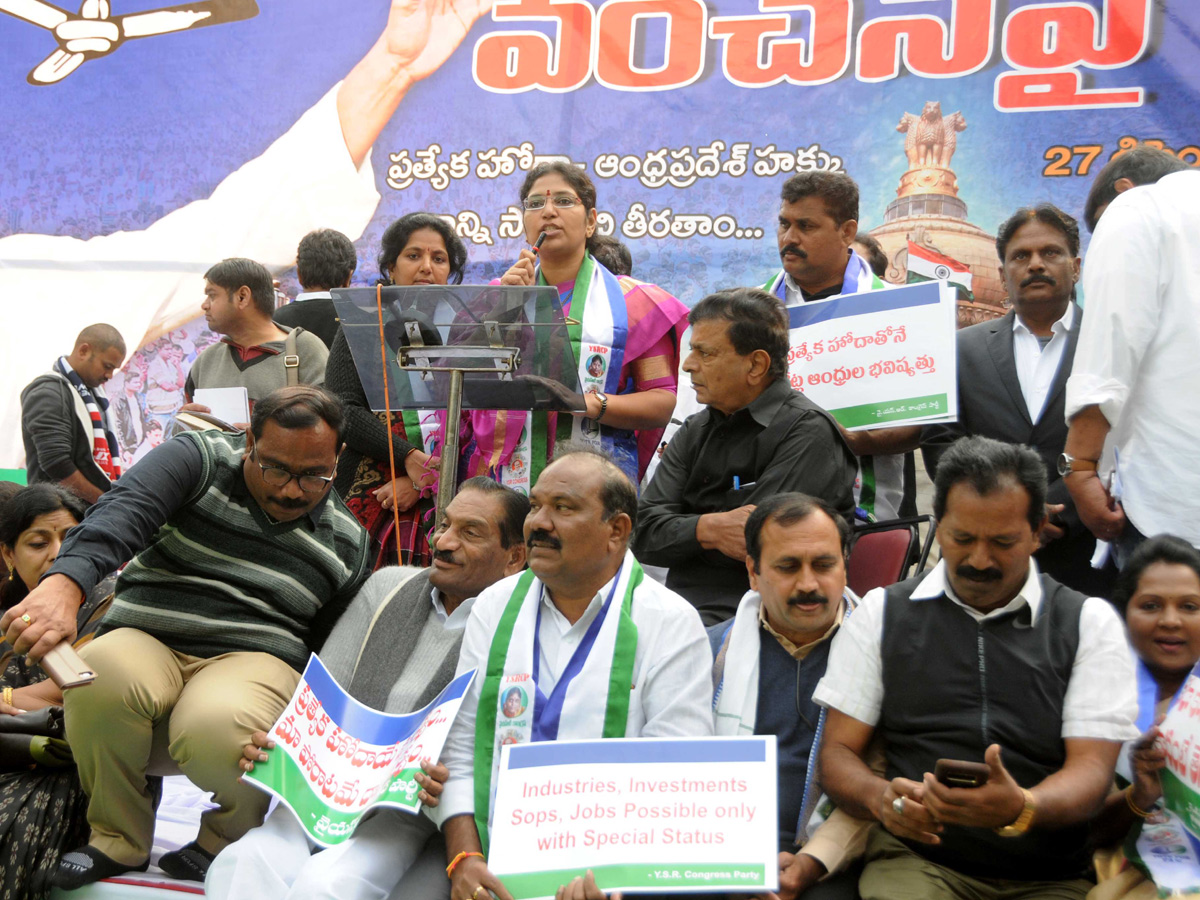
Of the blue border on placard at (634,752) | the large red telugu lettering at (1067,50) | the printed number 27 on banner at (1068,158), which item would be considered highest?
the large red telugu lettering at (1067,50)

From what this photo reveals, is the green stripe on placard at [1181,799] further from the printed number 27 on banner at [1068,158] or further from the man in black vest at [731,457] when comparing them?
the printed number 27 on banner at [1068,158]

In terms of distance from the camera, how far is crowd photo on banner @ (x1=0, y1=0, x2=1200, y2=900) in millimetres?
2469

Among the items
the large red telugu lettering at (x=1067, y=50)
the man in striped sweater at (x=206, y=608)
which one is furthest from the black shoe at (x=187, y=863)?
the large red telugu lettering at (x=1067, y=50)

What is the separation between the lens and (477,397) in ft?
11.8

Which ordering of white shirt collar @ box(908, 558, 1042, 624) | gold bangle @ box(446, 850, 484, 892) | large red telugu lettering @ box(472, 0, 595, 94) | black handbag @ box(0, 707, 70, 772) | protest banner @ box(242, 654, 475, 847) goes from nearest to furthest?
white shirt collar @ box(908, 558, 1042, 624), gold bangle @ box(446, 850, 484, 892), protest banner @ box(242, 654, 475, 847), black handbag @ box(0, 707, 70, 772), large red telugu lettering @ box(472, 0, 595, 94)

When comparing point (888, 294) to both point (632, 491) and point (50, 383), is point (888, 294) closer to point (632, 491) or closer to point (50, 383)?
point (632, 491)

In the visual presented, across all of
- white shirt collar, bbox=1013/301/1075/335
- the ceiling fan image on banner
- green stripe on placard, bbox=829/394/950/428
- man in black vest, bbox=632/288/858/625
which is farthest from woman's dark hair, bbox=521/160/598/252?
the ceiling fan image on banner

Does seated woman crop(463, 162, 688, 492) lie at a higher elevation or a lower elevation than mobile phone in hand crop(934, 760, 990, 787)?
higher

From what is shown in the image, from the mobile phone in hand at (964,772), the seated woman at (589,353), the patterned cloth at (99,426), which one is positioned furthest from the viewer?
the patterned cloth at (99,426)

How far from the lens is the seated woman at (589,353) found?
389 cm

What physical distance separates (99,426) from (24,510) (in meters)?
2.05

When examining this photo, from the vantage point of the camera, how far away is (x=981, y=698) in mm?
2496

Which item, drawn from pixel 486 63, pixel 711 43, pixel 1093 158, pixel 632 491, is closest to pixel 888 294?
pixel 632 491

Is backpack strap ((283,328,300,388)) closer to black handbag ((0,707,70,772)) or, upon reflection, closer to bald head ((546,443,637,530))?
black handbag ((0,707,70,772))
